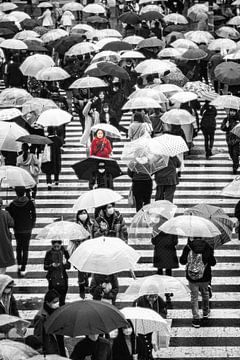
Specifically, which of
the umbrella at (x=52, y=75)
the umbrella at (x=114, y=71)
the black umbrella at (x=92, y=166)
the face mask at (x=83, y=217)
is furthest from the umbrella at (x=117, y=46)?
the face mask at (x=83, y=217)

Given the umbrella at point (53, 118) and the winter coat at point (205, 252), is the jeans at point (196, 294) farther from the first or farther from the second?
the umbrella at point (53, 118)

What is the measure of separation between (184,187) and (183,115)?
61.3 inches

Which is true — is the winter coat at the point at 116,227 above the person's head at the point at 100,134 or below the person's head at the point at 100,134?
below

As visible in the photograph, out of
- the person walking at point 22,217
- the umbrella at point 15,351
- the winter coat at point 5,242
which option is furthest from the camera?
the person walking at point 22,217

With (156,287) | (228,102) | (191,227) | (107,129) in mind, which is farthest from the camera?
(228,102)

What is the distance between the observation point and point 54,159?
1967 cm

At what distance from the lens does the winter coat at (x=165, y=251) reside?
13891mm

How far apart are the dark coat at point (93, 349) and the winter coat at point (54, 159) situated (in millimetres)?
9180

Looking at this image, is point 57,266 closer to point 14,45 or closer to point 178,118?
point 178,118

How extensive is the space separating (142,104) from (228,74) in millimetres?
3803

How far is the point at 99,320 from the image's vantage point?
10.2 meters

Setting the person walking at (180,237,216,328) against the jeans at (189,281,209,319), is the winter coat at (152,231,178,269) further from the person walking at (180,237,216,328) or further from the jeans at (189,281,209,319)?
the jeans at (189,281,209,319)

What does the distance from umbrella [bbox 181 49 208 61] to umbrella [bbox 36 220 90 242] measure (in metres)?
12.9

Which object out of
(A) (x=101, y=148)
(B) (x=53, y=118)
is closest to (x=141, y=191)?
(A) (x=101, y=148)
